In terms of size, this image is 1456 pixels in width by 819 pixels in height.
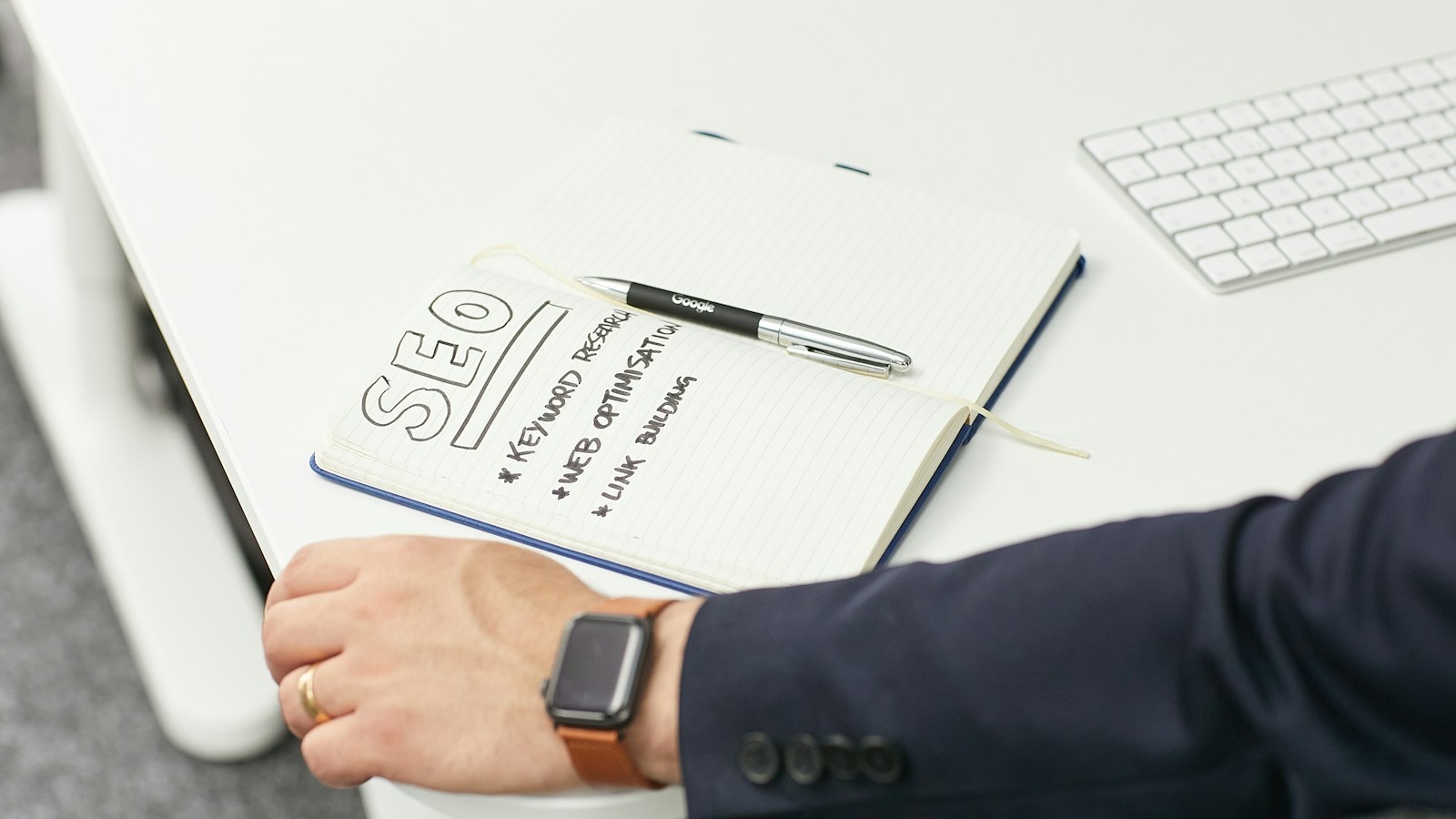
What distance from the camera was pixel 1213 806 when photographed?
Result: 44cm

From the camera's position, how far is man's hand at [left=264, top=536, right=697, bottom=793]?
480 mm

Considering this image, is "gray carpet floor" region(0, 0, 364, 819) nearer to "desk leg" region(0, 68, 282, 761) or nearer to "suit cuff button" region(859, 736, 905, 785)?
"desk leg" region(0, 68, 282, 761)

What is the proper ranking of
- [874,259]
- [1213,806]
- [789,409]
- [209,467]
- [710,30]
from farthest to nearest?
[209,467]
[710,30]
[874,259]
[789,409]
[1213,806]

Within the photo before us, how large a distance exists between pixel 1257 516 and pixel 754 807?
0.67ft

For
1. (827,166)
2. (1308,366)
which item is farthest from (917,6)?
(1308,366)

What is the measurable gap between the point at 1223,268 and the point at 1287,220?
57 mm

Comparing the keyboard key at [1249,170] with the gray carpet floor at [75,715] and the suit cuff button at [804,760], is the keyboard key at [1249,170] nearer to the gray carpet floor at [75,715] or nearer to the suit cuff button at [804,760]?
the suit cuff button at [804,760]

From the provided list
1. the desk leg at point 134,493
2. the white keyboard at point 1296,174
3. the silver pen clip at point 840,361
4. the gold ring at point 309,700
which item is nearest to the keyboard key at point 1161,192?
the white keyboard at point 1296,174

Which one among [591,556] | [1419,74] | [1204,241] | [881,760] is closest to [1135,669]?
[881,760]

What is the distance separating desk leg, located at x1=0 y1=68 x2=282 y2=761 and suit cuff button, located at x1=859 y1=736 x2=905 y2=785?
0.79 metres

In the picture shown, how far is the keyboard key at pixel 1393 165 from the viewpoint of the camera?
72cm

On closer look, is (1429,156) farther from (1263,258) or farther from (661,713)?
(661,713)

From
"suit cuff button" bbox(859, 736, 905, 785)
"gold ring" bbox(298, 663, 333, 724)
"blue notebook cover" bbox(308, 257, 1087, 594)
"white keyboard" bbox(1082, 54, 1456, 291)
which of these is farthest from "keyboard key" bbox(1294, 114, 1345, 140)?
"gold ring" bbox(298, 663, 333, 724)

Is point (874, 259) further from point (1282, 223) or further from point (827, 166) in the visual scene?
point (1282, 223)
